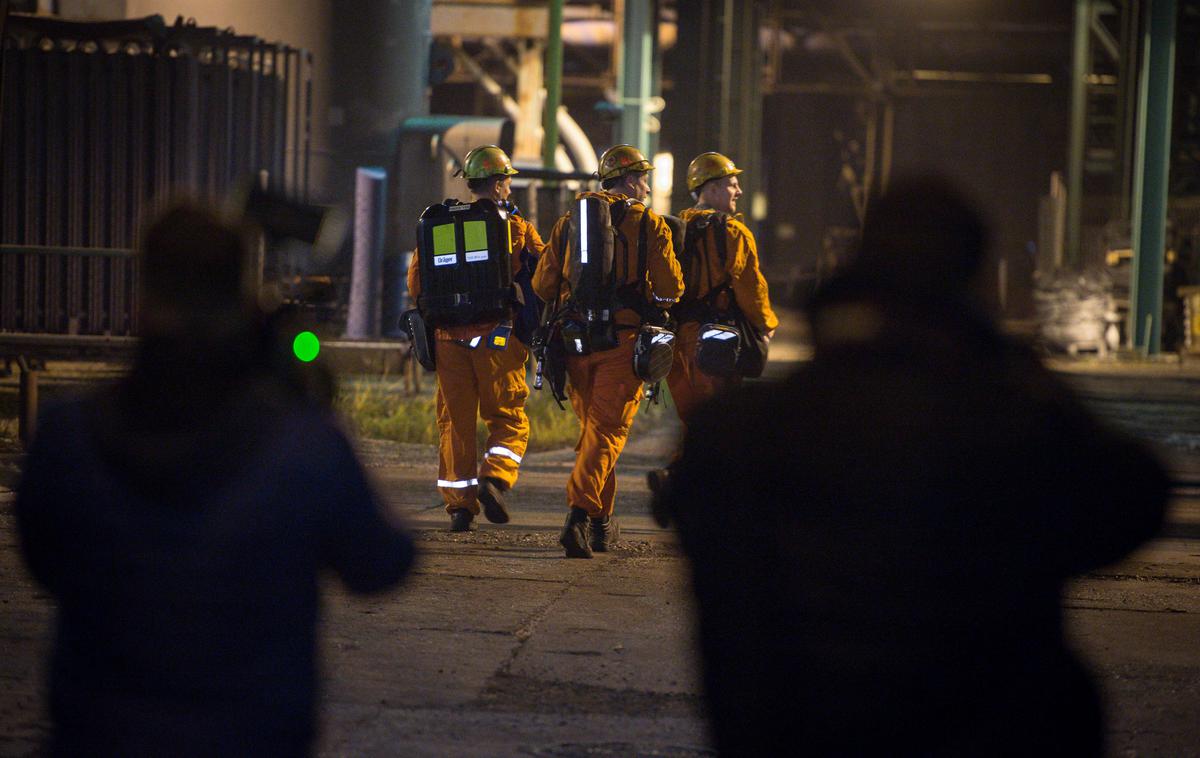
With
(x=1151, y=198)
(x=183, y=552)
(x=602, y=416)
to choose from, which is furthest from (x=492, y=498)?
(x=1151, y=198)

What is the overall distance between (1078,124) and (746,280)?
85.8ft

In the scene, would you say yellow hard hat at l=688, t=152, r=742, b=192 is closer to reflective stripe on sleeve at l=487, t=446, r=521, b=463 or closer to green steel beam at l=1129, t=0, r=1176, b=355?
reflective stripe on sleeve at l=487, t=446, r=521, b=463

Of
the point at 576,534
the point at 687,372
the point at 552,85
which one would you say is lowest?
the point at 576,534

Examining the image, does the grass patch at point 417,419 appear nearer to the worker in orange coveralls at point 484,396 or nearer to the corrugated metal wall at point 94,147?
the corrugated metal wall at point 94,147

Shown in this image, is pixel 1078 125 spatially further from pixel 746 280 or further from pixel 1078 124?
pixel 746 280

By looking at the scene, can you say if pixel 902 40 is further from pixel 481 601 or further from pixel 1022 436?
→ pixel 1022 436

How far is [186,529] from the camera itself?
2656mm

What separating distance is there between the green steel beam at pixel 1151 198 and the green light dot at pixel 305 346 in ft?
86.0

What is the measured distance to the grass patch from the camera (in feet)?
44.0

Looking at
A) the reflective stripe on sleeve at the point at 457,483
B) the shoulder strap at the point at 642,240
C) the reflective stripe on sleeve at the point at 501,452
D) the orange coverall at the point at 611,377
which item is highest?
the shoulder strap at the point at 642,240

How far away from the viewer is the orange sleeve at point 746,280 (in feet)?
27.9

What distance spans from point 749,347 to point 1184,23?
935 inches

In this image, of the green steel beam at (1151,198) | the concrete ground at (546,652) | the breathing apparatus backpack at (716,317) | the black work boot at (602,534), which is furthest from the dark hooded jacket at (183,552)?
the green steel beam at (1151,198)

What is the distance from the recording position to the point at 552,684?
227 inches
